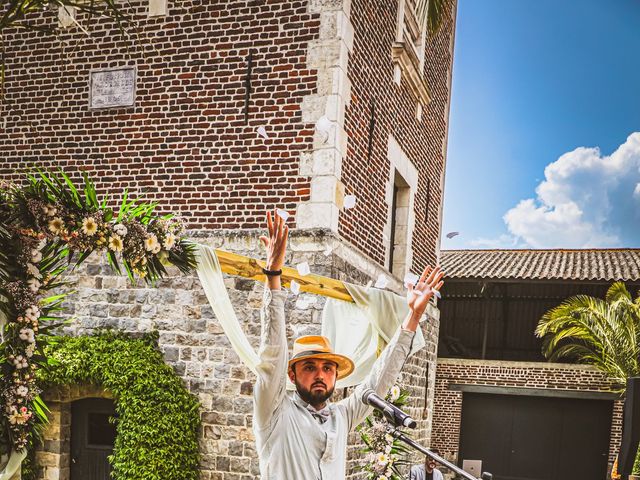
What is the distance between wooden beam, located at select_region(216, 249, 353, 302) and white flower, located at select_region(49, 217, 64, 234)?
66.6 inches

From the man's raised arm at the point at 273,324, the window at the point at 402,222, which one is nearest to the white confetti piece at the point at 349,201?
the window at the point at 402,222

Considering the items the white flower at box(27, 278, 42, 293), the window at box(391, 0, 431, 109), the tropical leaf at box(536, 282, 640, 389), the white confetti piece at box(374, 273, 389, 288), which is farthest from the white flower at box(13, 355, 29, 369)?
the tropical leaf at box(536, 282, 640, 389)

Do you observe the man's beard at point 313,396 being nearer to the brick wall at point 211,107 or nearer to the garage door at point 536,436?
the brick wall at point 211,107

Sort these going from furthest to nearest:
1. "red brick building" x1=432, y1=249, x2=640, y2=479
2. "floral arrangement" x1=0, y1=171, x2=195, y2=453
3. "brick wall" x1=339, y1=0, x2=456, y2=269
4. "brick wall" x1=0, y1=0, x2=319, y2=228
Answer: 1. "red brick building" x1=432, y1=249, x2=640, y2=479
2. "brick wall" x1=339, y1=0, x2=456, y2=269
3. "brick wall" x1=0, y1=0, x2=319, y2=228
4. "floral arrangement" x1=0, y1=171, x2=195, y2=453

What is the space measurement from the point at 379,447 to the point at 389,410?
484cm

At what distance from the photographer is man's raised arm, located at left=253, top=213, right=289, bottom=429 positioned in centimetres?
309

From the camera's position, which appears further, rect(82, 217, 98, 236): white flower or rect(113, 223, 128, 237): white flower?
rect(113, 223, 128, 237): white flower

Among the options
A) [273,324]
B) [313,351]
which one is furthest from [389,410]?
[273,324]

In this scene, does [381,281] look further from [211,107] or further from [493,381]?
[493,381]

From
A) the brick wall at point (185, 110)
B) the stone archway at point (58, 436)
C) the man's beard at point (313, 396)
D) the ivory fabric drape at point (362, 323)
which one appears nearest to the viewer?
the man's beard at point (313, 396)

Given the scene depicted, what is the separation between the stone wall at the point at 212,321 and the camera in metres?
7.35

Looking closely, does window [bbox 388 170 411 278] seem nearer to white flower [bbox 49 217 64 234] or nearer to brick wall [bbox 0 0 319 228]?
brick wall [bbox 0 0 319 228]

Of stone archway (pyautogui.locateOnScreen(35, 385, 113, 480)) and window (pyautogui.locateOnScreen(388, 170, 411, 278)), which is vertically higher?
window (pyautogui.locateOnScreen(388, 170, 411, 278))

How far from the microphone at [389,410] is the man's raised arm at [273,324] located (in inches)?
20.5
